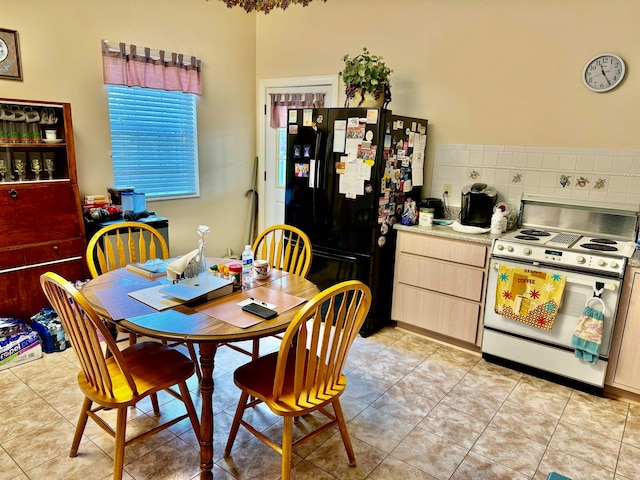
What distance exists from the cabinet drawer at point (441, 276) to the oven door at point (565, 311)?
134 millimetres

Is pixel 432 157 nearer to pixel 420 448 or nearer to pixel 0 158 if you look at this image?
pixel 420 448

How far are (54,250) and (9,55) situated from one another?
136 centimetres

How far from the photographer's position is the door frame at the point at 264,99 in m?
4.26

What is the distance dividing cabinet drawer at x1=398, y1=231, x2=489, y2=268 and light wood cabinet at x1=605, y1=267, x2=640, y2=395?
32.1 inches

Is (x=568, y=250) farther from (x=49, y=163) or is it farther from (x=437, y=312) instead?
(x=49, y=163)

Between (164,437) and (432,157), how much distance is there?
284 centimetres

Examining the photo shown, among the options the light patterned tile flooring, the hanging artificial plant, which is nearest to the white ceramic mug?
the light patterned tile flooring

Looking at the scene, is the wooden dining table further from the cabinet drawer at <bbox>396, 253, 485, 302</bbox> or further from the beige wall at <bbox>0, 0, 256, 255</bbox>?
the beige wall at <bbox>0, 0, 256, 255</bbox>

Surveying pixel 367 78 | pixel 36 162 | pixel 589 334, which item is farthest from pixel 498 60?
pixel 36 162

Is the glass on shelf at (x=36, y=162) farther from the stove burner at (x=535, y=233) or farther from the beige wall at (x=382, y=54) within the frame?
the stove burner at (x=535, y=233)

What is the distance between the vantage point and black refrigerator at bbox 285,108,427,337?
325 centimetres

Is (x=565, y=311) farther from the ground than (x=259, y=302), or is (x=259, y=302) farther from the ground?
(x=259, y=302)

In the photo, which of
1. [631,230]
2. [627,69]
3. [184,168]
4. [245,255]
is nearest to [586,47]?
[627,69]

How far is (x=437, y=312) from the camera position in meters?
3.32
